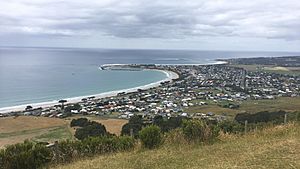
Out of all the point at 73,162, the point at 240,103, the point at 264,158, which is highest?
the point at 264,158

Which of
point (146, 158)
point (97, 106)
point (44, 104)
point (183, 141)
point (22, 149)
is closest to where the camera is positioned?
point (146, 158)

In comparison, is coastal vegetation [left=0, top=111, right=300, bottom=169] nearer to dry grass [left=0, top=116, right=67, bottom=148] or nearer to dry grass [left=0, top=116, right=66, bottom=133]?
dry grass [left=0, top=116, right=67, bottom=148]

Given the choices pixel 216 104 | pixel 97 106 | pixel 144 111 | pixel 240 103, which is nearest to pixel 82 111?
pixel 97 106

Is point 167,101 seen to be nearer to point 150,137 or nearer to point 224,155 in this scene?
point 150,137

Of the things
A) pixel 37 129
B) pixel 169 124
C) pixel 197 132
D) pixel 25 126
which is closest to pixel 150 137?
pixel 197 132

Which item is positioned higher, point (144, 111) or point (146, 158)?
point (146, 158)

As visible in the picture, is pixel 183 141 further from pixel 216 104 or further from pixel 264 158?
pixel 216 104

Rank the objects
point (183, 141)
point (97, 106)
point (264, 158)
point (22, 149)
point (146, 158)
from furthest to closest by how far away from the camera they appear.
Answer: point (97, 106)
point (183, 141)
point (22, 149)
point (146, 158)
point (264, 158)
